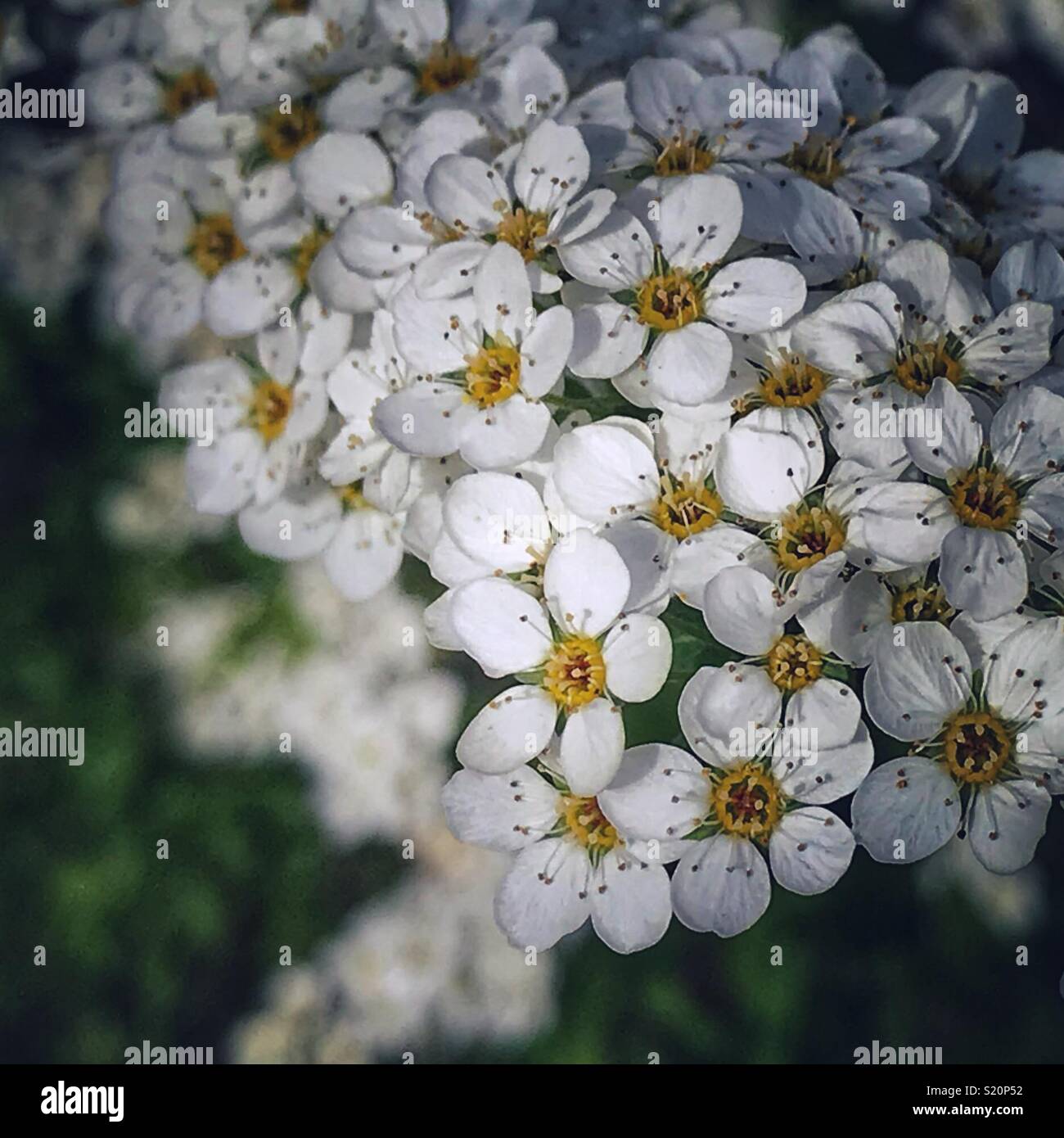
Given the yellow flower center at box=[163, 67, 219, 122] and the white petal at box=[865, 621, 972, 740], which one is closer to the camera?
the white petal at box=[865, 621, 972, 740]

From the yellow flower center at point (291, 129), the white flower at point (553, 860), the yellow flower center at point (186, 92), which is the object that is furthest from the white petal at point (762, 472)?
the yellow flower center at point (186, 92)

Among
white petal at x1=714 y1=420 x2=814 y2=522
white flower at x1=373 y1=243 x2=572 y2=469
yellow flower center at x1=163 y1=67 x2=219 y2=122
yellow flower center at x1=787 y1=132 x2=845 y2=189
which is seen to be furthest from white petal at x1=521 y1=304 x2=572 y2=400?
yellow flower center at x1=163 y1=67 x2=219 y2=122

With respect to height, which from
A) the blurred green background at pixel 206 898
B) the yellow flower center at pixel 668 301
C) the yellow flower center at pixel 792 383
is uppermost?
the yellow flower center at pixel 668 301

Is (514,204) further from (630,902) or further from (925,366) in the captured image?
(630,902)

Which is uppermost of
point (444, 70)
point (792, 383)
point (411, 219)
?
point (444, 70)

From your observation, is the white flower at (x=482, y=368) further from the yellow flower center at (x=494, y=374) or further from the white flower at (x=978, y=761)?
the white flower at (x=978, y=761)

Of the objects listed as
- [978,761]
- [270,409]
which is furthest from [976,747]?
[270,409]

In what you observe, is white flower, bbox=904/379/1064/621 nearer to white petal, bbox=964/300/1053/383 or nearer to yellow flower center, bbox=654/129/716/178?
white petal, bbox=964/300/1053/383

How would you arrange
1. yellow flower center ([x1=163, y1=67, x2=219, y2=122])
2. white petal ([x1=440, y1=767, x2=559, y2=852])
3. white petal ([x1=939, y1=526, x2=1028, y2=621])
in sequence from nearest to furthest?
white petal ([x1=939, y1=526, x2=1028, y2=621]) < white petal ([x1=440, y1=767, x2=559, y2=852]) < yellow flower center ([x1=163, y1=67, x2=219, y2=122])
